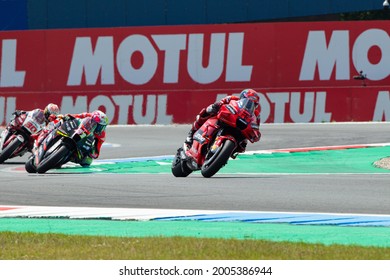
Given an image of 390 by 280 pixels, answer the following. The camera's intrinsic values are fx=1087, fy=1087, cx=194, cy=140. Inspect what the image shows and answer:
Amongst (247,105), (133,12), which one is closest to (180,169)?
(247,105)

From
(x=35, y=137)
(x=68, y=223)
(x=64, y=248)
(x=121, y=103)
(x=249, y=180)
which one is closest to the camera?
(x=64, y=248)

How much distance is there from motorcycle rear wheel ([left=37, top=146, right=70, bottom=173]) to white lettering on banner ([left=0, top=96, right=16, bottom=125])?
1357cm

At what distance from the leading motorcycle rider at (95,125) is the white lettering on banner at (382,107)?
506 inches

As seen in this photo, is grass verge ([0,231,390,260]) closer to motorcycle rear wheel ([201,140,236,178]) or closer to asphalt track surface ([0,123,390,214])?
asphalt track surface ([0,123,390,214])

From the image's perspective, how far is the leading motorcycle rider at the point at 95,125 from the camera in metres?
A: 19.0

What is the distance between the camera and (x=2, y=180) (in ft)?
55.1

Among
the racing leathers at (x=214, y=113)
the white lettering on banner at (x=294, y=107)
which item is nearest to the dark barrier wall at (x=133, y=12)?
the white lettering on banner at (x=294, y=107)

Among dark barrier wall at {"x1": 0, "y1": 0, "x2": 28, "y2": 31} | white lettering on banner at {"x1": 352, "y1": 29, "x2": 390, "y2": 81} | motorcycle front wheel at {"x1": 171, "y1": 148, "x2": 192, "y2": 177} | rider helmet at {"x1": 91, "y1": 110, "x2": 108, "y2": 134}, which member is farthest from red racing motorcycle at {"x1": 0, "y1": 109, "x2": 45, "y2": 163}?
dark barrier wall at {"x1": 0, "y1": 0, "x2": 28, "y2": 31}

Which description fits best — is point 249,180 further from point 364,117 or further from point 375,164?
point 364,117

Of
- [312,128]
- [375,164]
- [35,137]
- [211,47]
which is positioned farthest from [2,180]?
[211,47]

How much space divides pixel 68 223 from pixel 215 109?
533 cm

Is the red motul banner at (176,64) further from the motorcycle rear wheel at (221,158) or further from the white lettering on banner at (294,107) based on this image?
the motorcycle rear wheel at (221,158)

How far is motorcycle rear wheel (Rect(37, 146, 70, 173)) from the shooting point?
60.6ft

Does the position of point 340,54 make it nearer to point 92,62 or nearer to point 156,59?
point 156,59
